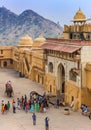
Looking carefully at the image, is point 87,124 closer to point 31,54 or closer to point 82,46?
point 82,46

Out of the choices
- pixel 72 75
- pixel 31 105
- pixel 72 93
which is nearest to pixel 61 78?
pixel 72 75

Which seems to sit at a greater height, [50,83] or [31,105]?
[50,83]

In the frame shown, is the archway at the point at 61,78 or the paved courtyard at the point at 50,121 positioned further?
the archway at the point at 61,78

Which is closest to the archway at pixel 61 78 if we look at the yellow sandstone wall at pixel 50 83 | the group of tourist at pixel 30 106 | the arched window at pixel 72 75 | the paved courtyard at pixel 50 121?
the yellow sandstone wall at pixel 50 83

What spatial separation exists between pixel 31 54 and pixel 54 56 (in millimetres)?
13986

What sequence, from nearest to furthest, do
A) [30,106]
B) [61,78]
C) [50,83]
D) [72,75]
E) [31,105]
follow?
[31,105]
[30,106]
[72,75]
[61,78]
[50,83]

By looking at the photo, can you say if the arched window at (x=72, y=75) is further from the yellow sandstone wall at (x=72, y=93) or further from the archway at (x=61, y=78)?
the archway at (x=61, y=78)

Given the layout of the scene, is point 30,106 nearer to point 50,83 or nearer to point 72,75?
point 72,75

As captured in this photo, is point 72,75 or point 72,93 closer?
point 72,93

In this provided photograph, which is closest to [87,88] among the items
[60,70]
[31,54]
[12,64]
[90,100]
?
[90,100]

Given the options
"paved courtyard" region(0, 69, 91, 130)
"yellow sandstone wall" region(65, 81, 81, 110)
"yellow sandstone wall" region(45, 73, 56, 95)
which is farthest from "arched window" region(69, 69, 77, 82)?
"yellow sandstone wall" region(45, 73, 56, 95)

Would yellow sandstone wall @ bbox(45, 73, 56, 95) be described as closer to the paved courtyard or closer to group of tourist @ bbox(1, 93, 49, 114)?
group of tourist @ bbox(1, 93, 49, 114)

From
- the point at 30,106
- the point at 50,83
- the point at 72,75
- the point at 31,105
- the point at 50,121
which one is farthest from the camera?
the point at 50,83

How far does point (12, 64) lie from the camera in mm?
65125
